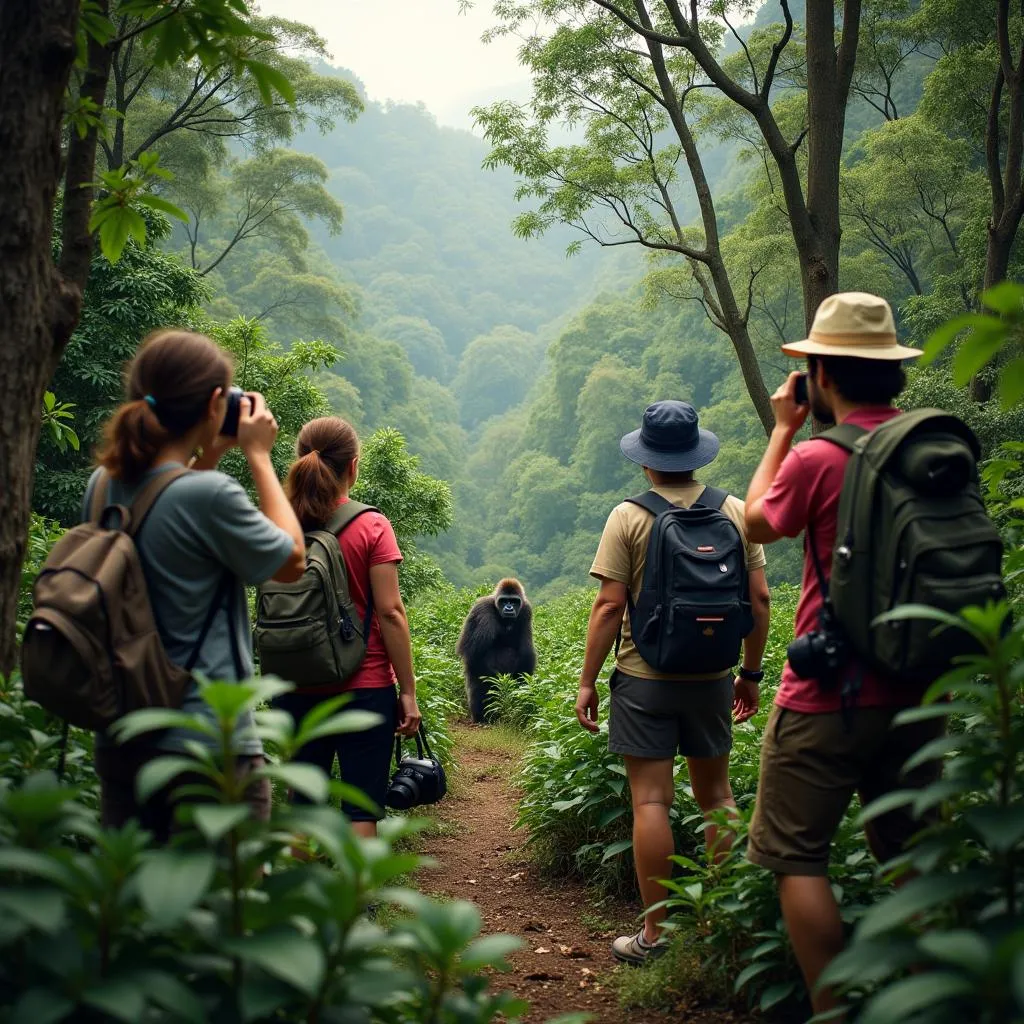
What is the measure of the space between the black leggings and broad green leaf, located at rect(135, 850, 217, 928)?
2032 mm

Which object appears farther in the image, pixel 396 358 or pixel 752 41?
pixel 396 358

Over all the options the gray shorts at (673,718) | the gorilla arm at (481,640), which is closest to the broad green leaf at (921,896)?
the gray shorts at (673,718)

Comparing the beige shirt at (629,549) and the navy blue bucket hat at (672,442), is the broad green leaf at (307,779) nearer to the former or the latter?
the beige shirt at (629,549)

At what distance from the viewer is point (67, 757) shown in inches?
89.9

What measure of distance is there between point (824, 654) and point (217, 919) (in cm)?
137

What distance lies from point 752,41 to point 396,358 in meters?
36.3

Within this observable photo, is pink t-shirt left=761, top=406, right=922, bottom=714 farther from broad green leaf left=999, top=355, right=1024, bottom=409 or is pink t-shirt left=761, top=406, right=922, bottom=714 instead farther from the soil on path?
the soil on path

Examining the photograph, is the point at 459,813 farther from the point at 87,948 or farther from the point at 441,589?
the point at 441,589

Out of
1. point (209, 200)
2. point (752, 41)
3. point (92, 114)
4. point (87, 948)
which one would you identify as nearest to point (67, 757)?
point (87, 948)

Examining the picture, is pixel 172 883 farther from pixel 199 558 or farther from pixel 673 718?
pixel 673 718

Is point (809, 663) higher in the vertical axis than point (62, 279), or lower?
lower

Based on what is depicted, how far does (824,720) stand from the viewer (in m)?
2.21

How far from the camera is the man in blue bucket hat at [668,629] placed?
3143 millimetres

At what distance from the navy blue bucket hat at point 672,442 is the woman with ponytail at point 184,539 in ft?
5.06
